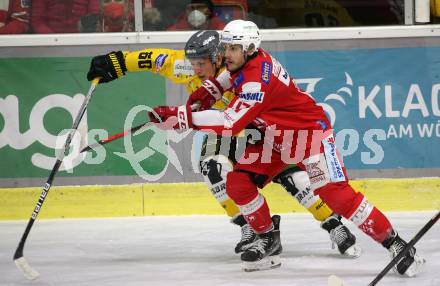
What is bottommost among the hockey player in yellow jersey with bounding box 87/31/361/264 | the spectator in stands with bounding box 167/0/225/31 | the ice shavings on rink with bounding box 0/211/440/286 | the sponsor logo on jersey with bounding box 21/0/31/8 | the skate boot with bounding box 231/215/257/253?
the ice shavings on rink with bounding box 0/211/440/286

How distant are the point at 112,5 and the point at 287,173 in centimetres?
213

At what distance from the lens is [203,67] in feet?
16.4

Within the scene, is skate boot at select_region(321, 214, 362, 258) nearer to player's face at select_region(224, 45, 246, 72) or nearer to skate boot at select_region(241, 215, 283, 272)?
skate boot at select_region(241, 215, 283, 272)

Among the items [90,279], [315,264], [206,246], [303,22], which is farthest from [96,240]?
[303,22]

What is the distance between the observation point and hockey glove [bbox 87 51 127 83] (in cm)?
518

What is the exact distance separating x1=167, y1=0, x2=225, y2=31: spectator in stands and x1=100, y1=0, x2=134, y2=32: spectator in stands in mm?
281

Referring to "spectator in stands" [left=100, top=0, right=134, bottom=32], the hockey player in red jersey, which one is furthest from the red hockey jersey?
"spectator in stands" [left=100, top=0, right=134, bottom=32]

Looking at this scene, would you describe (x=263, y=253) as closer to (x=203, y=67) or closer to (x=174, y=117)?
(x=174, y=117)

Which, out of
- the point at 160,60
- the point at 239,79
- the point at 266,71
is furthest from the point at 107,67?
the point at 266,71

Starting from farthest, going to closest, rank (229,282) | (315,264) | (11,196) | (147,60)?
(11,196), (147,60), (315,264), (229,282)

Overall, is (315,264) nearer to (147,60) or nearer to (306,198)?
(306,198)

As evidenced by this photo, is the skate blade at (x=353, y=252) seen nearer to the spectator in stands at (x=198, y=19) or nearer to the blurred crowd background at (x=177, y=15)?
the blurred crowd background at (x=177, y=15)

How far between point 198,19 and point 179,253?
1.93 m

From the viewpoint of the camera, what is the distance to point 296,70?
646 centimetres
